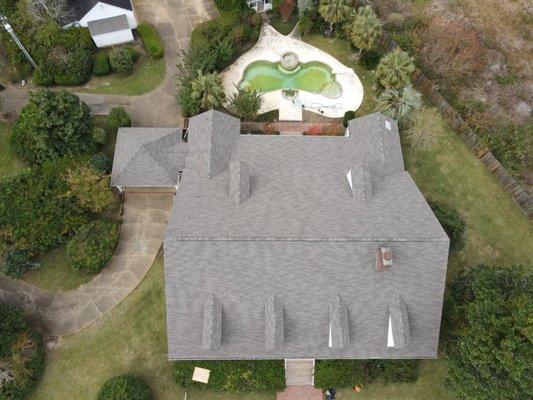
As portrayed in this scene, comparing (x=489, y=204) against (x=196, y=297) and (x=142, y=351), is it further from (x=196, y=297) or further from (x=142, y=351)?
(x=142, y=351)

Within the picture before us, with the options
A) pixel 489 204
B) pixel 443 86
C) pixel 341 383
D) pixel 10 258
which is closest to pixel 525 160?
pixel 489 204

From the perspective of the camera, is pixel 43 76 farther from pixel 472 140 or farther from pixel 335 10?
pixel 472 140

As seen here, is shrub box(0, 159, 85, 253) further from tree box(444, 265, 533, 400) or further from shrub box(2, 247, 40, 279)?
tree box(444, 265, 533, 400)

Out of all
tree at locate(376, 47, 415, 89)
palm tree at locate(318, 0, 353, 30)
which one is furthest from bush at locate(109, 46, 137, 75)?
tree at locate(376, 47, 415, 89)

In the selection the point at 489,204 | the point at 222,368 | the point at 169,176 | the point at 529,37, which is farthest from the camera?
the point at 529,37

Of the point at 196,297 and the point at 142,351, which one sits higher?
the point at 196,297

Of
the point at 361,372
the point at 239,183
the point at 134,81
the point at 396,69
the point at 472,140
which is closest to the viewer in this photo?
the point at 239,183

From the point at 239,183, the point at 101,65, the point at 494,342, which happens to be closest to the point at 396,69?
the point at 239,183

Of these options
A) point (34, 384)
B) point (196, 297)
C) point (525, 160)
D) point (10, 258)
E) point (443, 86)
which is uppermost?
Result: point (443, 86)
